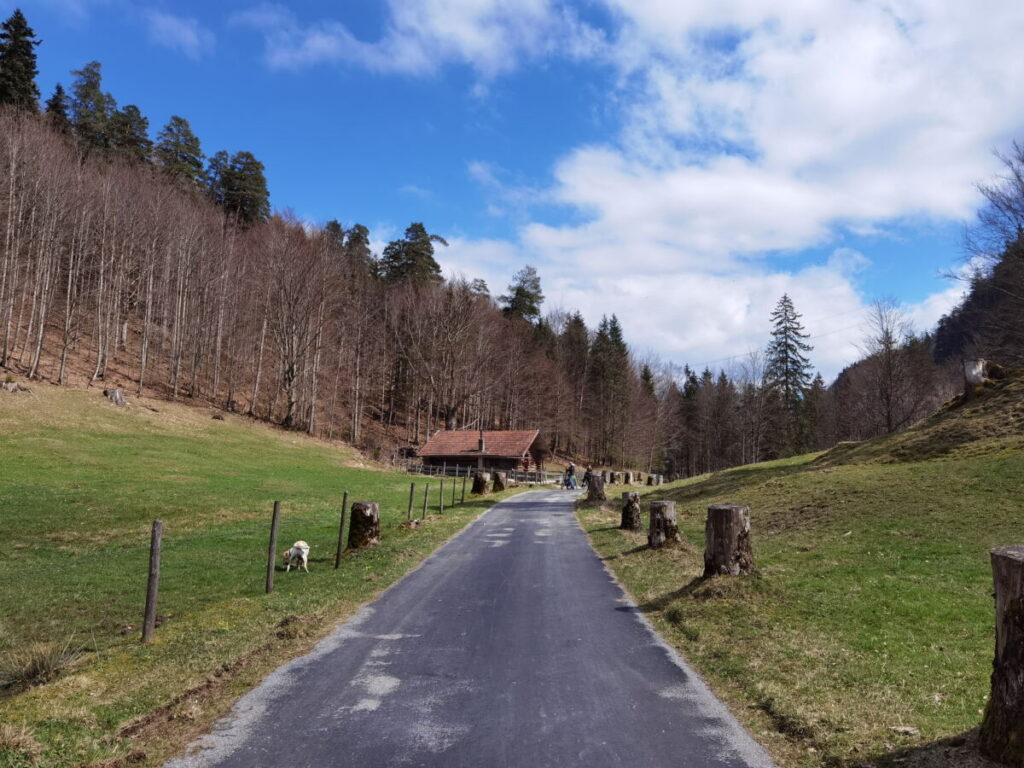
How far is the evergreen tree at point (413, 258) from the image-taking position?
84.3 metres

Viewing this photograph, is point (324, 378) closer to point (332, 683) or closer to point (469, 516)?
point (469, 516)

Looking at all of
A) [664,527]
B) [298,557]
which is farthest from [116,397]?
Result: [664,527]

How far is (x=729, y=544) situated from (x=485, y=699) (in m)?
5.84

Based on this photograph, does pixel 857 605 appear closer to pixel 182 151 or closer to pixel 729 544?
pixel 729 544

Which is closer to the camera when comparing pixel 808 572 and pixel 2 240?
pixel 808 572

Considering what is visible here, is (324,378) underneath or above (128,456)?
above

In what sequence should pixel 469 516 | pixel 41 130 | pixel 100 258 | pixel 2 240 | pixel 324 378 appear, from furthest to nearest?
pixel 324 378
pixel 100 258
pixel 41 130
pixel 2 240
pixel 469 516

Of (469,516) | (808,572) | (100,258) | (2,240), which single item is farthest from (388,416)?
(808,572)

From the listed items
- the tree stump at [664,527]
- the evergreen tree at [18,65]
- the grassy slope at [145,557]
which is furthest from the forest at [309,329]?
the tree stump at [664,527]

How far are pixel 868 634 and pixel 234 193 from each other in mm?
87627

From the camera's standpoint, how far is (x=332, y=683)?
6090 millimetres

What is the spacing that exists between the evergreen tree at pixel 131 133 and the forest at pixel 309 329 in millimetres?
220

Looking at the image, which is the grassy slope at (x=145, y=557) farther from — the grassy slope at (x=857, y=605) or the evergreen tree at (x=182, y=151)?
the evergreen tree at (x=182, y=151)

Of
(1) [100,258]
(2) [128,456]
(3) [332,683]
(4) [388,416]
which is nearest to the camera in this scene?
(3) [332,683]
